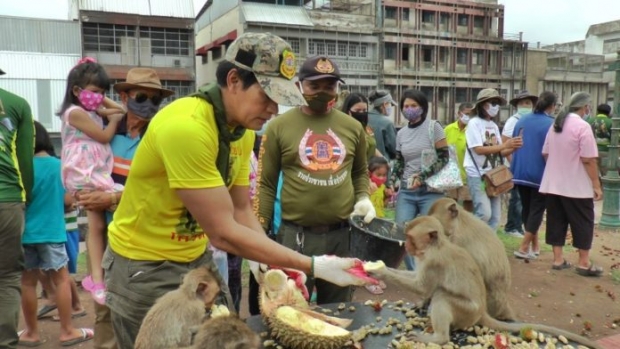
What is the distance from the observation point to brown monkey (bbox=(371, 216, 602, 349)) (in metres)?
2.79

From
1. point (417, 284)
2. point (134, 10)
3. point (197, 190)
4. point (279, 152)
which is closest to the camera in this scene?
point (197, 190)

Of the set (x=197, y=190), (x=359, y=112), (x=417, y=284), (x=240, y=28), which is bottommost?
(x=417, y=284)

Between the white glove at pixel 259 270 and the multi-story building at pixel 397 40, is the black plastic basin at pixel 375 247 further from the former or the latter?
the multi-story building at pixel 397 40

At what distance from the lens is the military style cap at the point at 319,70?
374 cm

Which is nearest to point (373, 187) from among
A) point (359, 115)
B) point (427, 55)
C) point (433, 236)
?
point (359, 115)

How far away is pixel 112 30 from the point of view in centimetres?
2366

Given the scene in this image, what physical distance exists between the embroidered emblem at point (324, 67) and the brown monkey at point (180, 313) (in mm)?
1845

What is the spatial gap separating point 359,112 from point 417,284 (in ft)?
9.51

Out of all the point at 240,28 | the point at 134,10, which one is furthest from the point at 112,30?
the point at 240,28

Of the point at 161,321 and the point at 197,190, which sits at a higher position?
the point at 197,190

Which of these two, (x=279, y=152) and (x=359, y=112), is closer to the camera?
(x=279, y=152)

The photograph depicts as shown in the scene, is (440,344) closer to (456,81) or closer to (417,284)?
(417,284)

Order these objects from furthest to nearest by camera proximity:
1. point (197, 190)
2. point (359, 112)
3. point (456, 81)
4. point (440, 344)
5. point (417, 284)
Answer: point (456, 81) < point (359, 112) < point (417, 284) < point (440, 344) < point (197, 190)

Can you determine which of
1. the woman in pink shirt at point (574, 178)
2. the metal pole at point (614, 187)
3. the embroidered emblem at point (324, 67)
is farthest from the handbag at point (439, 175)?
the metal pole at point (614, 187)
